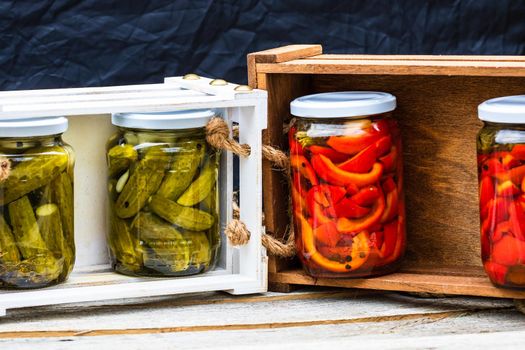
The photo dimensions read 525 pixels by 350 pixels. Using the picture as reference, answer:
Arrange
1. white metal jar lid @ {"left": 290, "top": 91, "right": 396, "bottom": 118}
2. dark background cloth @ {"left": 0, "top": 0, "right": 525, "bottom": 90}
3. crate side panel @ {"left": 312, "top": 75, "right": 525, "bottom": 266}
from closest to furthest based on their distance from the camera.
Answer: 1. white metal jar lid @ {"left": 290, "top": 91, "right": 396, "bottom": 118}
2. crate side panel @ {"left": 312, "top": 75, "right": 525, "bottom": 266}
3. dark background cloth @ {"left": 0, "top": 0, "right": 525, "bottom": 90}

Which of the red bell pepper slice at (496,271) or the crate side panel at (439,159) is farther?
the crate side panel at (439,159)

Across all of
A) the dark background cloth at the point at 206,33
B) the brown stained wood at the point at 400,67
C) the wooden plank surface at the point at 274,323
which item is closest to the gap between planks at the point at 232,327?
the wooden plank surface at the point at 274,323

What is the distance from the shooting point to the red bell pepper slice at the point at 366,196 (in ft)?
5.29

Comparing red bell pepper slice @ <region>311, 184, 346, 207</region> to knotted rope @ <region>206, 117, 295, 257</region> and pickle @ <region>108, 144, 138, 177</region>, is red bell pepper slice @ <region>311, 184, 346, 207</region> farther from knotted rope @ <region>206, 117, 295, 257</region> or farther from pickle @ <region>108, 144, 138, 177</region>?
pickle @ <region>108, 144, 138, 177</region>

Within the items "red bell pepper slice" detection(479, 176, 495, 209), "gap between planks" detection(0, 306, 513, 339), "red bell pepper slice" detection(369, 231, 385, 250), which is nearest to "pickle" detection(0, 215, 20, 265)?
"gap between planks" detection(0, 306, 513, 339)

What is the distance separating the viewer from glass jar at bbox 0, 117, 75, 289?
5.15 ft

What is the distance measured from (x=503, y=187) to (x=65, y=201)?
0.56 m

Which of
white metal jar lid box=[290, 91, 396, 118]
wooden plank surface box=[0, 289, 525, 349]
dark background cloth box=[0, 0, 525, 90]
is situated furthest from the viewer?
dark background cloth box=[0, 0, 525, 90]

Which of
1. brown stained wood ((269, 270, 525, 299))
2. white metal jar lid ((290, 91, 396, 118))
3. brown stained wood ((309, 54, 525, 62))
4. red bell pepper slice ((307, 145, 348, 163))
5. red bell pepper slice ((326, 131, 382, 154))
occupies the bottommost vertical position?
brown stained wood ((269, 270, 525, 299))

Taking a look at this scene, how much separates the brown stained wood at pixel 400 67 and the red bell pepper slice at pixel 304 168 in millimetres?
115

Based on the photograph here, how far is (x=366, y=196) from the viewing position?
5.30ft

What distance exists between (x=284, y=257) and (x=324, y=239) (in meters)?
0.11

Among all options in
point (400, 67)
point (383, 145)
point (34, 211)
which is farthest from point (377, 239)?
point (34, 211)

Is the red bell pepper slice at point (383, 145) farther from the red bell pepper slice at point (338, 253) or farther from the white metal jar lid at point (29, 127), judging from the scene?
the white metal jar lid at point (29, 127)
